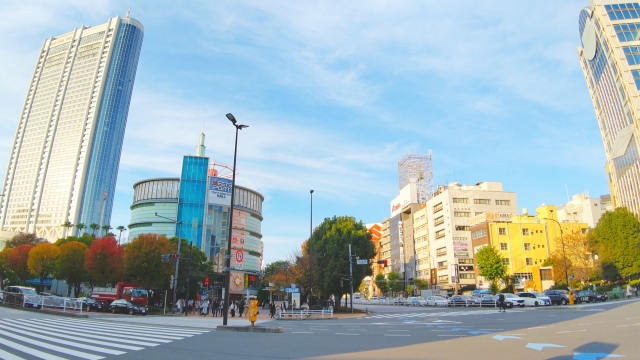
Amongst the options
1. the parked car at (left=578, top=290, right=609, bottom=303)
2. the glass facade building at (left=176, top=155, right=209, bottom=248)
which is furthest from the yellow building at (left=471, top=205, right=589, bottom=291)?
the glass facade building at (left=176, top=155, right=209, bottom=248)

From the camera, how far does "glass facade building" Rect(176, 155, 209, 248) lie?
8838cm

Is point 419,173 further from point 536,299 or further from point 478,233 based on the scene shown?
point 536,299

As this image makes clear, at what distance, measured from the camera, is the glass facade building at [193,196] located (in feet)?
290

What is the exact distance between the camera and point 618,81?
70562 mm

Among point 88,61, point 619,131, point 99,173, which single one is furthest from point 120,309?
point 88,61

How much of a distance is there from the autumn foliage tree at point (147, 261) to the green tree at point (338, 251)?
16.8 metres

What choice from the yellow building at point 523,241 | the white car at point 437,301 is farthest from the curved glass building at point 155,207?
the yellow building at point 523,241

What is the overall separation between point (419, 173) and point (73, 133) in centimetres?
13872

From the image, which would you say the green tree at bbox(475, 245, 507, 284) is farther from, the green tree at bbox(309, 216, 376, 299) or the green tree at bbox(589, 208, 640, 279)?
the green tree at bbox(309, 216, 376, 299)

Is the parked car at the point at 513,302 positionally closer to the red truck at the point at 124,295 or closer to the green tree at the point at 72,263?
the red truck at the point at 124,295

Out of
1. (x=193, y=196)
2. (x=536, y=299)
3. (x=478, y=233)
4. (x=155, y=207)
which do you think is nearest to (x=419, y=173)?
(x=478, y=233)

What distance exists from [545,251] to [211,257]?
67.2 m

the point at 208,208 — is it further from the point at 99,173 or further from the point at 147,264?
the point at 99,173

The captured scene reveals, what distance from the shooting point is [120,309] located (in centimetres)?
3244
